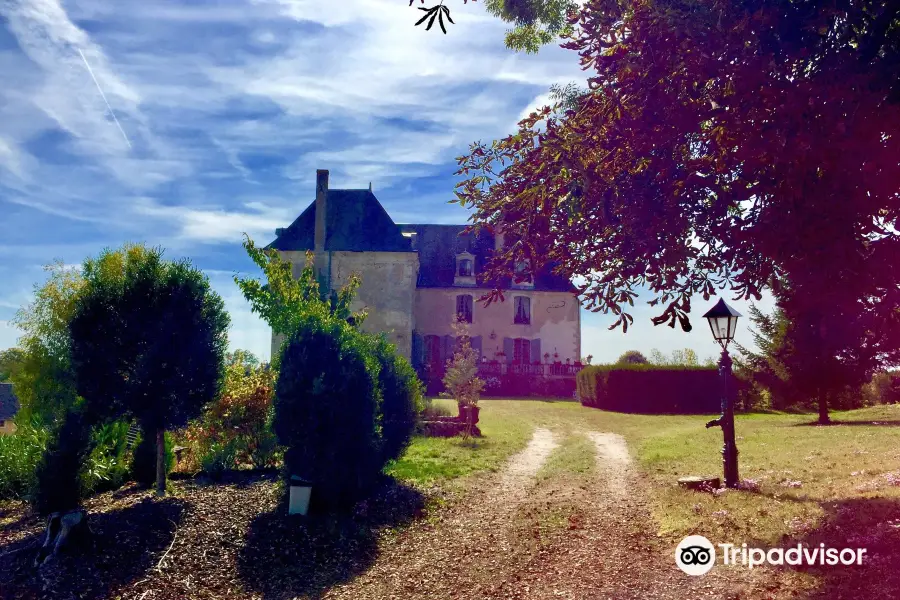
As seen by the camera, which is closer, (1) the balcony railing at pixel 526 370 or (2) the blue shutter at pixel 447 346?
(1) the balcony railing at pixel 526 370

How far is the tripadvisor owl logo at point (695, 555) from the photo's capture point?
5.82m

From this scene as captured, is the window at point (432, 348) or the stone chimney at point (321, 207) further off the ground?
the stone chimney at point (321, 207)

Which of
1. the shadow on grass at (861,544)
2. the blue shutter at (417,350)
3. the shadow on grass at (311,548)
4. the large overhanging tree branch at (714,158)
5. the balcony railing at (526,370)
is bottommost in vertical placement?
the shadow on grass at (311,548)

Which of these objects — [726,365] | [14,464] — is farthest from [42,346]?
[726,365]

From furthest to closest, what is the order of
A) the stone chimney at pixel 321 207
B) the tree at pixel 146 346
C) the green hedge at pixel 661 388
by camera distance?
the stone chimney at pixel 321 207 → the green hedge at pixel 661 388 → the tree at pixel 146 346

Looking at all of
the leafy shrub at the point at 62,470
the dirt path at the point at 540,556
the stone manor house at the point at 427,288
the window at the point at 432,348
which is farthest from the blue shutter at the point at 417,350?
the leafy shrub at the point at 62,470

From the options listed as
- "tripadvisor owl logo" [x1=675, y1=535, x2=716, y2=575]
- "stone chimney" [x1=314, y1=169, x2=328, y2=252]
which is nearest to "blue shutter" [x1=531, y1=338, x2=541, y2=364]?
"stone chimney" [x1=314, y1=169, x2=328, y2=252]

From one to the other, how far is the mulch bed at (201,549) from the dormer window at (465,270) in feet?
80.0

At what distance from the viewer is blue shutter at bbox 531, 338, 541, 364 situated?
32.8 meters

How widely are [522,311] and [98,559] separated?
2797cm

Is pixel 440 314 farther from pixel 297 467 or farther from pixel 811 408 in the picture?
pixel 297 467

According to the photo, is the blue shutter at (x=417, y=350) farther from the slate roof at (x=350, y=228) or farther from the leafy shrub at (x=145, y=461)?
the leafy shrub at (x=145, y=461)

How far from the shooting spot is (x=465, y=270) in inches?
1303

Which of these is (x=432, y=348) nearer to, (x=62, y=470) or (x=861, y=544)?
(x=62, y=470)
